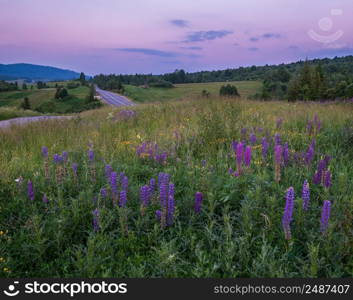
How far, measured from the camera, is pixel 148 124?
26.2 feet

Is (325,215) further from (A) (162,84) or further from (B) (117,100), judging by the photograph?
(A) (162,84)

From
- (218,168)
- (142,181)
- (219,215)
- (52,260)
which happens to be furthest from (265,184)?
(52,260)

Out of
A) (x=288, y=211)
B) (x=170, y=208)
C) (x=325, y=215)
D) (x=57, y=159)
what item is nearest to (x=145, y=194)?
(x=170, y=208)

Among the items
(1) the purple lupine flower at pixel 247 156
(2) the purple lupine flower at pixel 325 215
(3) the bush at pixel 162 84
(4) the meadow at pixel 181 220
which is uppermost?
(3) the bush at pixel 162 84

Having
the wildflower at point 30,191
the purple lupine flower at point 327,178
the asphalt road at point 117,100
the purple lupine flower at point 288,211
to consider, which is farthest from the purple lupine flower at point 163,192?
the asphalt road at point 117,100

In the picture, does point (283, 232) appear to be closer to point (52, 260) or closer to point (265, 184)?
point (265, 184)

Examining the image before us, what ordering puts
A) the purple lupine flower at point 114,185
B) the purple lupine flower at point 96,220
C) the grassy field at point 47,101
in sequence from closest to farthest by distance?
the purple lupine flower at point 96,220
the purple lupine flower at point 114,185
the grassy field at point 47,101

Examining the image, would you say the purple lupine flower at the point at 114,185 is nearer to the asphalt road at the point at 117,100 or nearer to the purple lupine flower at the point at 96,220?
the purple lupine flower at the point at 96,220

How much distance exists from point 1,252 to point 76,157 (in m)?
2.39

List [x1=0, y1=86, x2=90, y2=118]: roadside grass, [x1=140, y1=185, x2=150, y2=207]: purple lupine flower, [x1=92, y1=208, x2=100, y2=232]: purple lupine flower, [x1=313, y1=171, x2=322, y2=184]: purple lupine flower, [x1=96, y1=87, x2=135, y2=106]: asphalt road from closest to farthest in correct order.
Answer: [x1=92, y1=208, x2=100, y2=232]: purple lupine flower, [x1=140, y1=185, x2=150, y2=207]: purple lupine flower, [x1=313, y1=171, x2=322, y2=184]: purple lupine flower, [x1=96, y1=87, x2=135, y2=106]: asphalt road, [x1=0, y1=86, x2=90, y2=118]: roadside grass

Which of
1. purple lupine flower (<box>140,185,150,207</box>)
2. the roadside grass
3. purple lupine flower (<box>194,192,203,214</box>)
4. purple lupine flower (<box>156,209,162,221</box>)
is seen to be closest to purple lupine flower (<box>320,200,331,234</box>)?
purple lupine flower (<box>194,192,203,214</box>)

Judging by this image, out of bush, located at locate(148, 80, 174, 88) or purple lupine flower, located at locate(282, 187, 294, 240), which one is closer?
purple lupine flower, located at locate(282, 187, 294, 240)

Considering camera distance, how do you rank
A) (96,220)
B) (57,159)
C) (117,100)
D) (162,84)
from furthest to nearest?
1. (162,84)
2. (117,100)
3. (57,159)
4. (96,220)

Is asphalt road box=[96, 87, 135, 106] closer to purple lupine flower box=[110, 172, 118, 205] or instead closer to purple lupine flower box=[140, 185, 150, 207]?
purple lupine flower box=[110, 172, 118, 205]
